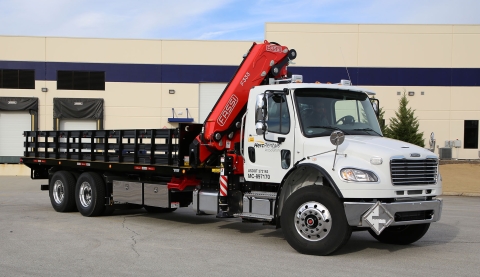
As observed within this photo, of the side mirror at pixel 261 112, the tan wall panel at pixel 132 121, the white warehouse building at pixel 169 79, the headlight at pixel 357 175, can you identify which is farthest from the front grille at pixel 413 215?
the tan wall panel at pixel 132 121

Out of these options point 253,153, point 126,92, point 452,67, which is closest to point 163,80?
point 126,92

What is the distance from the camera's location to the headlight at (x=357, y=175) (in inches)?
322

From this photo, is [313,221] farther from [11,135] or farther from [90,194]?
[11,135]

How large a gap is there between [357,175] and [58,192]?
350 inches

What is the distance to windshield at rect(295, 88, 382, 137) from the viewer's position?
30.2ft

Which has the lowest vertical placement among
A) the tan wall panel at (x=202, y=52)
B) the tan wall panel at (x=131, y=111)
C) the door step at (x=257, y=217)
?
the door step at (x=257, y=217)

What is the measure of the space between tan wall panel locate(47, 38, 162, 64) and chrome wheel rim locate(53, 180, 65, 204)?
74.2ft

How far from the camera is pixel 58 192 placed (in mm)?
14445

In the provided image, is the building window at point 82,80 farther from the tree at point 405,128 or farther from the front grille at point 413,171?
the front grille at point 413,171

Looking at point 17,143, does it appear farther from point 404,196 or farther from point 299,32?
point 404,196

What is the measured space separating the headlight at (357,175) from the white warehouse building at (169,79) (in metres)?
28.2

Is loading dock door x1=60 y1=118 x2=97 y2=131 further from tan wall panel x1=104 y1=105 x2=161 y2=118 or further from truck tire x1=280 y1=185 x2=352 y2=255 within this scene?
truck tire x1=280 y1=185 x2=352 y2=255

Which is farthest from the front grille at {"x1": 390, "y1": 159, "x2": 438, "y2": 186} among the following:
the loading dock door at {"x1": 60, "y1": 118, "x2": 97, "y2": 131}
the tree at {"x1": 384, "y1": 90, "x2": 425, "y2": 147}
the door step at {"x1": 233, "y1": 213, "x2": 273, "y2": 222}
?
the loading dock door at {"x1": 60, "y1": 118, "x2": 97, "y2": 131}

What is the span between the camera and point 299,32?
35812 millimetres
